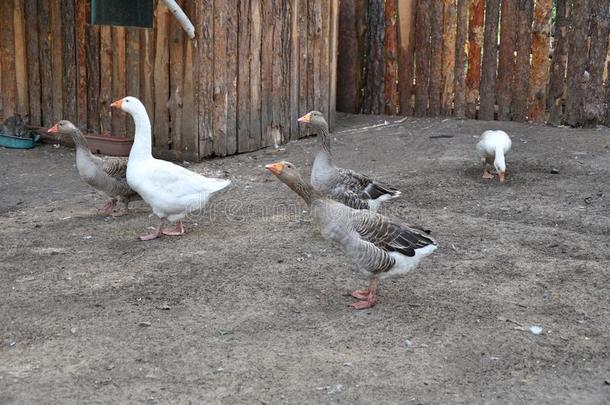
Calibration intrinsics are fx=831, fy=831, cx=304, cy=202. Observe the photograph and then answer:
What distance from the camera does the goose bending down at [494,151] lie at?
338 inches

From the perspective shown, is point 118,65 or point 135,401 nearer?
point 135,401

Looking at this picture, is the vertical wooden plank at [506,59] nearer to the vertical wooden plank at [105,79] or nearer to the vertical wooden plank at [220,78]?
the vertical wooden plank at [220,78]

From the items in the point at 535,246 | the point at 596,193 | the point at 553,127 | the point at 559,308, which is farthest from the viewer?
the point at 553,127

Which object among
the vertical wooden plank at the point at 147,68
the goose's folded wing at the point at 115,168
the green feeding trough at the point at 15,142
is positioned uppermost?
the vertical wooden plank at the point at 147,68

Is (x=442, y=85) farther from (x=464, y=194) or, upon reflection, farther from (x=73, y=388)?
(x=73, y=388)

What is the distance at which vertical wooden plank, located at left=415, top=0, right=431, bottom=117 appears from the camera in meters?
11.5

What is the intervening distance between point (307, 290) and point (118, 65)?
205 inches

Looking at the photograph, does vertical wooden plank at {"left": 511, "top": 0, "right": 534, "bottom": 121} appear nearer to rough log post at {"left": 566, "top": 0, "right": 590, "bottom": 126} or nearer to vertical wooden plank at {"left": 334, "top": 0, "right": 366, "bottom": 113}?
rough log post at {"left": 566, "top": 0, "right": 590, "bottom": 126}

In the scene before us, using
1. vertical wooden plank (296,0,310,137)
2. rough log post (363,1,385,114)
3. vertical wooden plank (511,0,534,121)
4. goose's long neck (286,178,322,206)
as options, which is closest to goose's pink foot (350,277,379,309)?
goose's long neck (286,178,322,206)

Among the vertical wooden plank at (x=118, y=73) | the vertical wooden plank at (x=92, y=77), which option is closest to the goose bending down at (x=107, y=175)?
the vertical wooden plank at (x=118, y=73)

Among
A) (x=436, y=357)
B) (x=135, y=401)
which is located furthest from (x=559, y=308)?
(x=135, y=401)

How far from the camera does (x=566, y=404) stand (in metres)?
4.16

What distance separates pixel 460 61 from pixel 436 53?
0.36m

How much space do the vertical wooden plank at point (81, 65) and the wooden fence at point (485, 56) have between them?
391 centimetres
